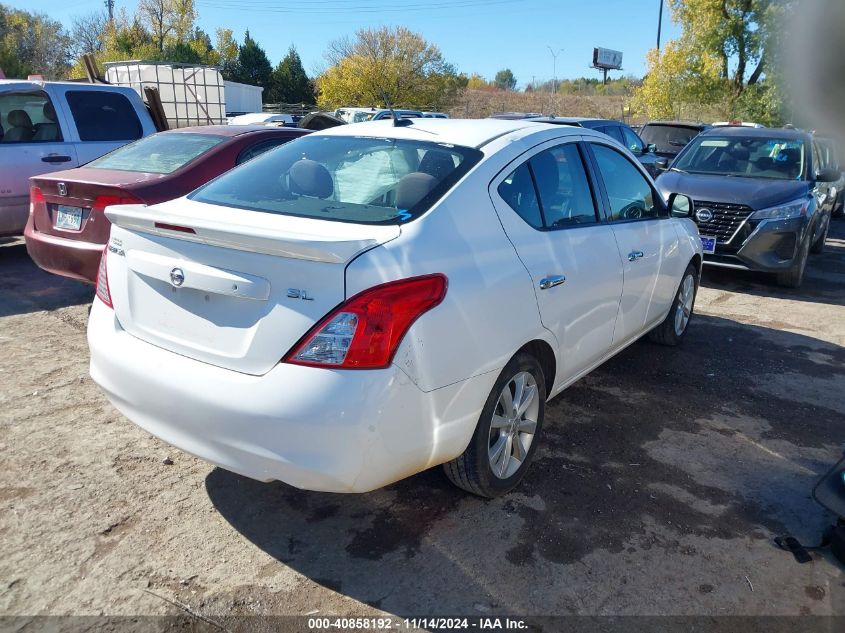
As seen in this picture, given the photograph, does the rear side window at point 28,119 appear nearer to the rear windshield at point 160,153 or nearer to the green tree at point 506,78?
the rear windshield at point 160,153

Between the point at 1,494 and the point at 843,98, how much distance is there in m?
11.3

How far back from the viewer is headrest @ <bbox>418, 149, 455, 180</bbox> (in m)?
3.06

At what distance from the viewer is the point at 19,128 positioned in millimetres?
7234

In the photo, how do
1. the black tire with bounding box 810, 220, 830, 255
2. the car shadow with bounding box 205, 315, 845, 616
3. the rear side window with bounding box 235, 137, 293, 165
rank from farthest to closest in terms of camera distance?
the black tire with bounding box 810, 220, 830, 255, the rear side window with bounding box 235, 137, 293, 165, the car shadow with bounding box 205, 315, 845, 616

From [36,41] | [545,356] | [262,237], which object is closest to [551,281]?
[545,356]

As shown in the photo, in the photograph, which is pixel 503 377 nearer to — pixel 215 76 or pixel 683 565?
pixel 683 565

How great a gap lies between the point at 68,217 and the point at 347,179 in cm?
310

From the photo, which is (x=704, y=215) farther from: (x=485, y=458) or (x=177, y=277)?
(x=177, y=277)

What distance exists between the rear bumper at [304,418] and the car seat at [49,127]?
18.8 feet

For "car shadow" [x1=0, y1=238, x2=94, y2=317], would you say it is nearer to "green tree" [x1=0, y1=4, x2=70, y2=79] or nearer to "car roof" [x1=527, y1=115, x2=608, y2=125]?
"car roof" [x1=527, y1=115, x2=608, y2=125]

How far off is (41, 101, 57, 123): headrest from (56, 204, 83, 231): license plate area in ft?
8.52

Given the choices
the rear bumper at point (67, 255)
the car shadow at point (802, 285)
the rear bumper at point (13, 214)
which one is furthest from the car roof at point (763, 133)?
the rear bumper at point (13, 214)

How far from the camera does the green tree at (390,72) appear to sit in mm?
41250

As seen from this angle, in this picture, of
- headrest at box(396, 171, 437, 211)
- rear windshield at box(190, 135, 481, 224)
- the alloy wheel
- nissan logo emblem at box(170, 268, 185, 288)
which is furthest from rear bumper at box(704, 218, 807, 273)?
nissan logo emblem at box(170, 268, 185, 288)
